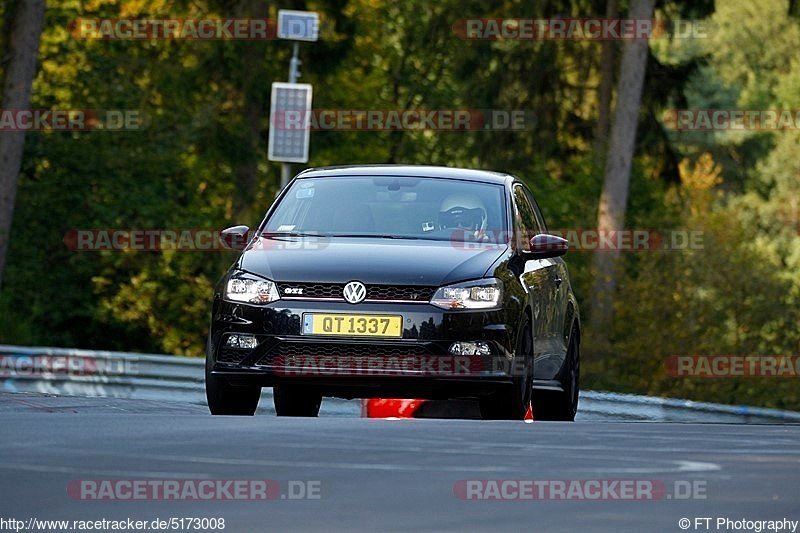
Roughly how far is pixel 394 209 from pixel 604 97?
115 ft

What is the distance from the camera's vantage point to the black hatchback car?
12055mm

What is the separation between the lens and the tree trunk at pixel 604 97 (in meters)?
47.8

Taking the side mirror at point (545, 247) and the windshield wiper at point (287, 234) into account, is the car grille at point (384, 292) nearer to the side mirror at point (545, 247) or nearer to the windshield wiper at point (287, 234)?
the windshield wiper at point (287, 234)

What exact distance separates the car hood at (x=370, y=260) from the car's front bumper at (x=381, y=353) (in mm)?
169

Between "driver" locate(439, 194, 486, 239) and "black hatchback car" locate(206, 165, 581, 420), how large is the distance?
10 millimetres

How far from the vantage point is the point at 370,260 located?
12266 millimetres

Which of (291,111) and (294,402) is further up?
(291,111)

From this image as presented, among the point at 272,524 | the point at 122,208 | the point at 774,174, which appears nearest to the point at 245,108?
the point at 122,208

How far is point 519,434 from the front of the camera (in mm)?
10297

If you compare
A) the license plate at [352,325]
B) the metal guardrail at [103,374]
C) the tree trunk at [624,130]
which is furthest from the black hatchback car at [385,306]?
the tree trunk at [624,130]

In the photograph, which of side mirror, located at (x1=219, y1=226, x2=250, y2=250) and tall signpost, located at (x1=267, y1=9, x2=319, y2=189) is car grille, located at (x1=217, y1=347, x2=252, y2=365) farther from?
tall signpost, located at (x1=267, y1=9, x2=319, y2=189)

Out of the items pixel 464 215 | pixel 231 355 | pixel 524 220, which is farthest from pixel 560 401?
pixel 231 355

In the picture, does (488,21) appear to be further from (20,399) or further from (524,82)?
(20,399)

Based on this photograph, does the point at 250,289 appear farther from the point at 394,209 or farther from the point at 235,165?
the point at 235,165
